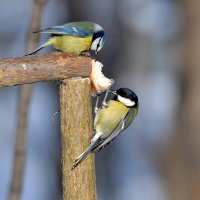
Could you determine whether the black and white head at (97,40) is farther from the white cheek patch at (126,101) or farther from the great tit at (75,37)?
the white cheek patch at (126,101)

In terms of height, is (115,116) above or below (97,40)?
below

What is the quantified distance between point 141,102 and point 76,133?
5.16 metres

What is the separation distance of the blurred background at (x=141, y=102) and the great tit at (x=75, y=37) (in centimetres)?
179

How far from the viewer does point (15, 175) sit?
3.04m

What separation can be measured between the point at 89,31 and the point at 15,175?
69 cm

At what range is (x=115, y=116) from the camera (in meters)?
2.60

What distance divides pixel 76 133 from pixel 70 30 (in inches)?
22.7

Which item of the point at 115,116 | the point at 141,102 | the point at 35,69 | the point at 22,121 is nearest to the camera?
the point at 35,69

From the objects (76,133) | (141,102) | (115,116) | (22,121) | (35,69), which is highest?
(35,69)

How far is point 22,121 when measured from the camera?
9.96 ft

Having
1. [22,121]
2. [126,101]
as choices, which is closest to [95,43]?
[126,101]

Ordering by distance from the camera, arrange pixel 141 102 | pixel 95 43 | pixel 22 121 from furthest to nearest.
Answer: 1. pixel 141 102
2. pixel 22 121
3. pixel 95 43

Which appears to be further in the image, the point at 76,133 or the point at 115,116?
the point at 115,116

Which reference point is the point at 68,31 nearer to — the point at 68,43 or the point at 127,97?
the point at 68,43
